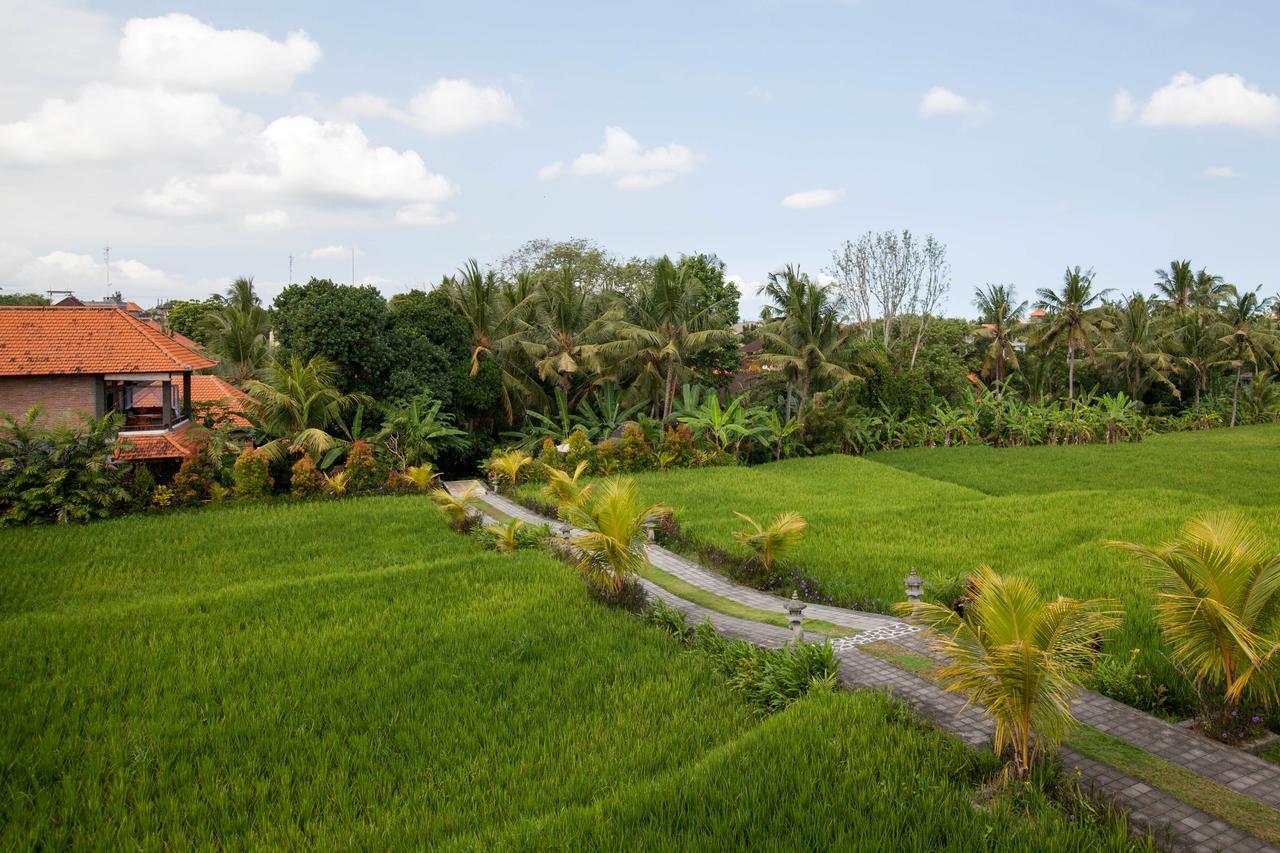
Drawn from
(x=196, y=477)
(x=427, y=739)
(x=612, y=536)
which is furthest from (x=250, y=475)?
(x=427, y=739)

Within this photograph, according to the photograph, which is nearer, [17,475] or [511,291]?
[17,475]

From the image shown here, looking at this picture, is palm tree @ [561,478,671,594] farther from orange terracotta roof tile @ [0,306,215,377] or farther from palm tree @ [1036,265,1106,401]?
palm tree @ [1036,265,1106,401]

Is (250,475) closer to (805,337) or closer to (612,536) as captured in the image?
(612,536)

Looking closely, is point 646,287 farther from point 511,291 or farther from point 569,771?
point 569,771

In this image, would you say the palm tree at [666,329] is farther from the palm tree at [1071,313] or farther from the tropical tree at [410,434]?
the palm tree at [1071,313]

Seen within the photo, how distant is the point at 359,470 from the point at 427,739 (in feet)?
39.8

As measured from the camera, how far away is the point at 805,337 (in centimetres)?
2259

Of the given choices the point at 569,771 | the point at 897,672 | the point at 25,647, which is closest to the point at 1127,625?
the point at 897,672

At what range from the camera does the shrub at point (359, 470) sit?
16.5 m

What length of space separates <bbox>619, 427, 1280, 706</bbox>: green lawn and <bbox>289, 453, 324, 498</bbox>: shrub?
676cm

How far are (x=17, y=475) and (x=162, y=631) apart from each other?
804 cm

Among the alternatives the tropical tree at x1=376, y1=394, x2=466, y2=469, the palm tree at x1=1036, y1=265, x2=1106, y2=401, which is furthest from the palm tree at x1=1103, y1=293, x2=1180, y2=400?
the tropical tree at x1=376, y1=394, x2=466, y2=469

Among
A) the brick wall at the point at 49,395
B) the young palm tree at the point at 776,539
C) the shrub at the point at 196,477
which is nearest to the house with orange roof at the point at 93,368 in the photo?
the brick wall at the point at 49,395

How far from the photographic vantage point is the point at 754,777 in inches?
180
